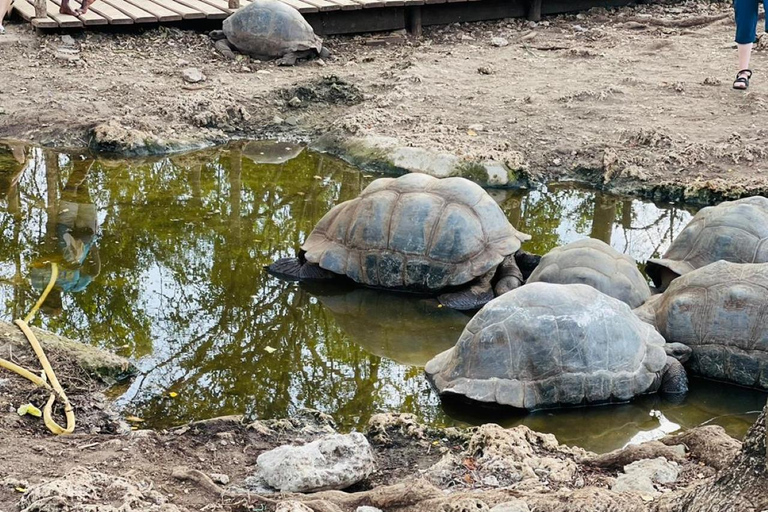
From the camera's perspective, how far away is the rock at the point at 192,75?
Answer: 991 cm

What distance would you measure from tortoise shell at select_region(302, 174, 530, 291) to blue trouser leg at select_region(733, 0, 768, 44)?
4.11 metres

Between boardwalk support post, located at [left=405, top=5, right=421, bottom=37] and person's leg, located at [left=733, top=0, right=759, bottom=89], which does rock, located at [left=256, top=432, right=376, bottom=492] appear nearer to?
person's leg, located at [left=733, top=0, right=759, bottom=89]

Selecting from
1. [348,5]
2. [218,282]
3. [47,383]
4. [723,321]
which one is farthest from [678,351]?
[348,5]

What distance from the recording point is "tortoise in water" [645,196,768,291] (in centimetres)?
589

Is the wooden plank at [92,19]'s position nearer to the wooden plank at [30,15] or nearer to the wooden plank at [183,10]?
the wooden plank at [30,15]

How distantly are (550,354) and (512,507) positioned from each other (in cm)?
161

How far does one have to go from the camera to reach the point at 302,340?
573 centimetres

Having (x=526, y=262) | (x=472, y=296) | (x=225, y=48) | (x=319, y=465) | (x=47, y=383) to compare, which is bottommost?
(x=472, y=296)

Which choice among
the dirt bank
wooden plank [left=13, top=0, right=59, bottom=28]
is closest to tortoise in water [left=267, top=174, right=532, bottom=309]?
the dirt bank

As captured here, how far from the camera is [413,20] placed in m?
12.0

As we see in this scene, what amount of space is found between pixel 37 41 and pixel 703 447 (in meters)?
8.51

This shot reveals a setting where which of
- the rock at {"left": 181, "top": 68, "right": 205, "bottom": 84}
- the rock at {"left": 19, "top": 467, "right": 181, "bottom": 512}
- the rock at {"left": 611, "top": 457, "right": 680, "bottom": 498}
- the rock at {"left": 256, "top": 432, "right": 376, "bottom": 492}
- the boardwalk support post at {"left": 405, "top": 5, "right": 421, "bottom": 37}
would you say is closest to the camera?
the rock at {"left": 19, "top": 467, "right": 181, "bottom": 512}

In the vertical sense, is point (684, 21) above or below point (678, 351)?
above

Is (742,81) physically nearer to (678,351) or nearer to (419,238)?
(419,238)
